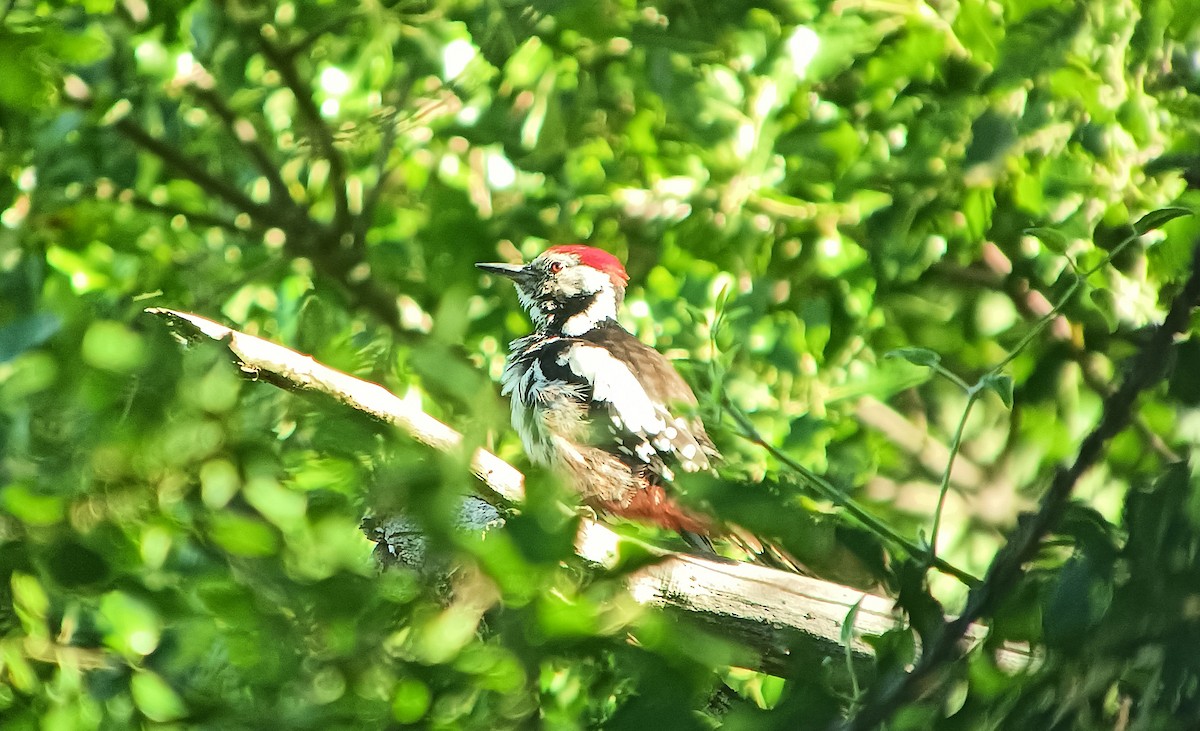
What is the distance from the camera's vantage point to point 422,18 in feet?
10.2

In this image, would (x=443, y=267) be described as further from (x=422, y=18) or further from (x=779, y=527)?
(x=779, y=527)

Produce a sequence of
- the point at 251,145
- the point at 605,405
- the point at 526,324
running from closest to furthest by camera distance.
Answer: the point at 605,405 < the point at 251,145 < the point at 526,324

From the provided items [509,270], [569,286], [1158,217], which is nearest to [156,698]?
[1158,217]

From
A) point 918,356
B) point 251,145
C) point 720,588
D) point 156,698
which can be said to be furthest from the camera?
point 251,145

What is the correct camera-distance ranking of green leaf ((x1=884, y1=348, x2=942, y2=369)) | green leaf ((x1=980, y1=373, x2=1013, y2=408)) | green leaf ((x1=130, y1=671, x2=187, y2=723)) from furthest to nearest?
green leaf ((x1=130, y1=671, x2=187, y2=723))
green leaf ((x1=884, y1=348, x2=942, y2=369))
green leaf ((x1=980, y1=373, x2=1013, y2=408))

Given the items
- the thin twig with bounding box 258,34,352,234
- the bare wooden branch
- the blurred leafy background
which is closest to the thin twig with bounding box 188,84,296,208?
the blurred leafy background

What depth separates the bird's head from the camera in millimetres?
3621

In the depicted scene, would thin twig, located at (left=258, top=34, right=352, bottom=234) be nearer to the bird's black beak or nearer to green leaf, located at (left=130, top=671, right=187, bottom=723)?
the bird's black beak

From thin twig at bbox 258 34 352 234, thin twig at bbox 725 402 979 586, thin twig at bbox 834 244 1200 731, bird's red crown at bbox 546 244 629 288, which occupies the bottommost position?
bird's red crown at bbox 546 244 629 288

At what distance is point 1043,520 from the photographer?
716mm

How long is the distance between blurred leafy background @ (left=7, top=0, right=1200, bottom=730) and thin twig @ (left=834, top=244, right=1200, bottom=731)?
0.02 m

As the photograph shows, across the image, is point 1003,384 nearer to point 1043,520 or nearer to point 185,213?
point 1043,520

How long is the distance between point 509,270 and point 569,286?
0.77 ft

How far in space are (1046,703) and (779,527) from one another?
0.20 m
